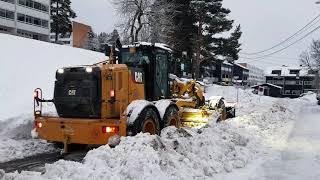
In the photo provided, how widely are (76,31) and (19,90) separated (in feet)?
258

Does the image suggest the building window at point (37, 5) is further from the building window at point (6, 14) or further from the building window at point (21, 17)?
the building window at point (6, 14)

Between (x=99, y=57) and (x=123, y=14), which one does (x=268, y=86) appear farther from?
(x=99, y=57)

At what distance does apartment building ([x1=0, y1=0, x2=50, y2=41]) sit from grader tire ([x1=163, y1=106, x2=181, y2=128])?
51404 millimetres

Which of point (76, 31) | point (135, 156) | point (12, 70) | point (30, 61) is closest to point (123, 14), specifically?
point (30, 61)

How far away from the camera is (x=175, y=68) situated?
15648 millimetres

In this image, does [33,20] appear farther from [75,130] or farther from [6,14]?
[75,130]

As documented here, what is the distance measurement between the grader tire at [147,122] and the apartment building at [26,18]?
52615mm

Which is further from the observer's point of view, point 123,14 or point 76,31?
point 76,31

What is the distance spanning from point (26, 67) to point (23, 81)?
101 inches

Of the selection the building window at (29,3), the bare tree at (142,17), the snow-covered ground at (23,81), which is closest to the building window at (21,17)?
the building window at (29,3)

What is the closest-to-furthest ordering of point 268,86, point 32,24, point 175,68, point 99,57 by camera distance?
1. point 175,68
2. point 99,57
3. point 32,24
4. point 268,86

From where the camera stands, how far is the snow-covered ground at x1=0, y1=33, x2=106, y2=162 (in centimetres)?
1282

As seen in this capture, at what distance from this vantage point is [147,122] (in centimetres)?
1216

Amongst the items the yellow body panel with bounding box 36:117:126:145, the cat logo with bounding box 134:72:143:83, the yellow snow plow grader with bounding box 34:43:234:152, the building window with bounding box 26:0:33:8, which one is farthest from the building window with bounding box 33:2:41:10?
the yellow body panel with bounding box 36:117:126:145
